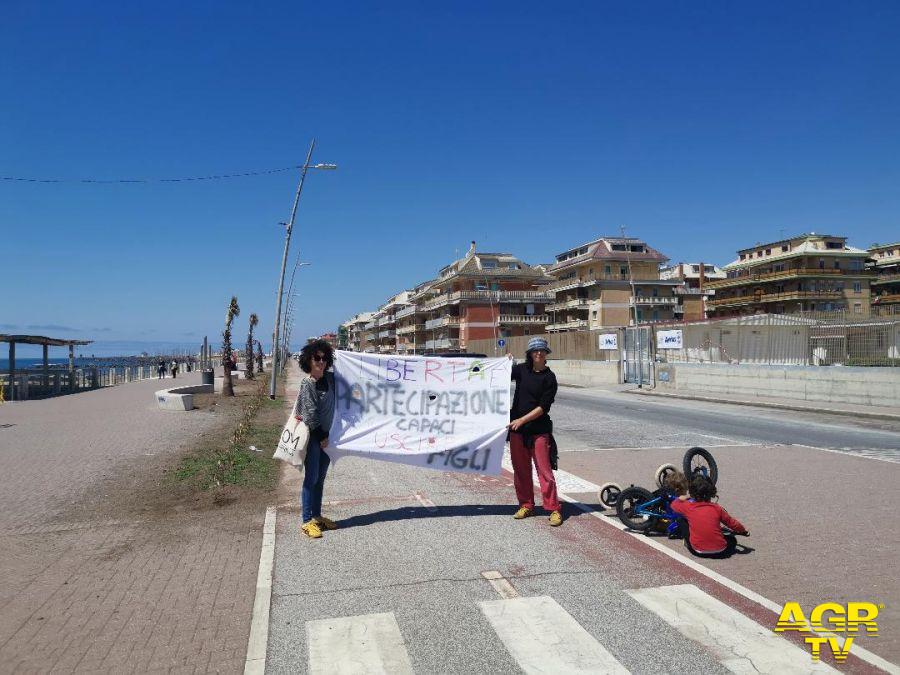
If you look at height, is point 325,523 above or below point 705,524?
below

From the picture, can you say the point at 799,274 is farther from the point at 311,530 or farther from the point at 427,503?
the point at 311,530

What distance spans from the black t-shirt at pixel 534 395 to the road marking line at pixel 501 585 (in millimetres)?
1864

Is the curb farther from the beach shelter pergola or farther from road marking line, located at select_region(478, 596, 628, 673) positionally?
the beach shelter pergola

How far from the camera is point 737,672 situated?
371cm

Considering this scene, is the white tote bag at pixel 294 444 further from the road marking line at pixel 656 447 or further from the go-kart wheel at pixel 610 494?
the road marking line at pixel 656 447

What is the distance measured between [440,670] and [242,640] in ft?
4.24

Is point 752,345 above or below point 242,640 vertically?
above

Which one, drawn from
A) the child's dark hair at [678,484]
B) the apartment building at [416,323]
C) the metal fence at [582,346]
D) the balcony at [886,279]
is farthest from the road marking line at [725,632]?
the apartment building at [416,323]

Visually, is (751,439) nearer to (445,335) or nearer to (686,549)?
(686,549)

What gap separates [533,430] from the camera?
22.5ft

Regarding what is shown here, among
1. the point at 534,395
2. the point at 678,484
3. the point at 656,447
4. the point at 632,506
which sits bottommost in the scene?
the point at 656,447

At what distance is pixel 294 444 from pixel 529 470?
242cm

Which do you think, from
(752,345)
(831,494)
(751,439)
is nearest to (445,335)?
(752,345)

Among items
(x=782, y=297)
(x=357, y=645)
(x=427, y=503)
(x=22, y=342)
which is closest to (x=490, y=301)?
(x=782, y=297)
